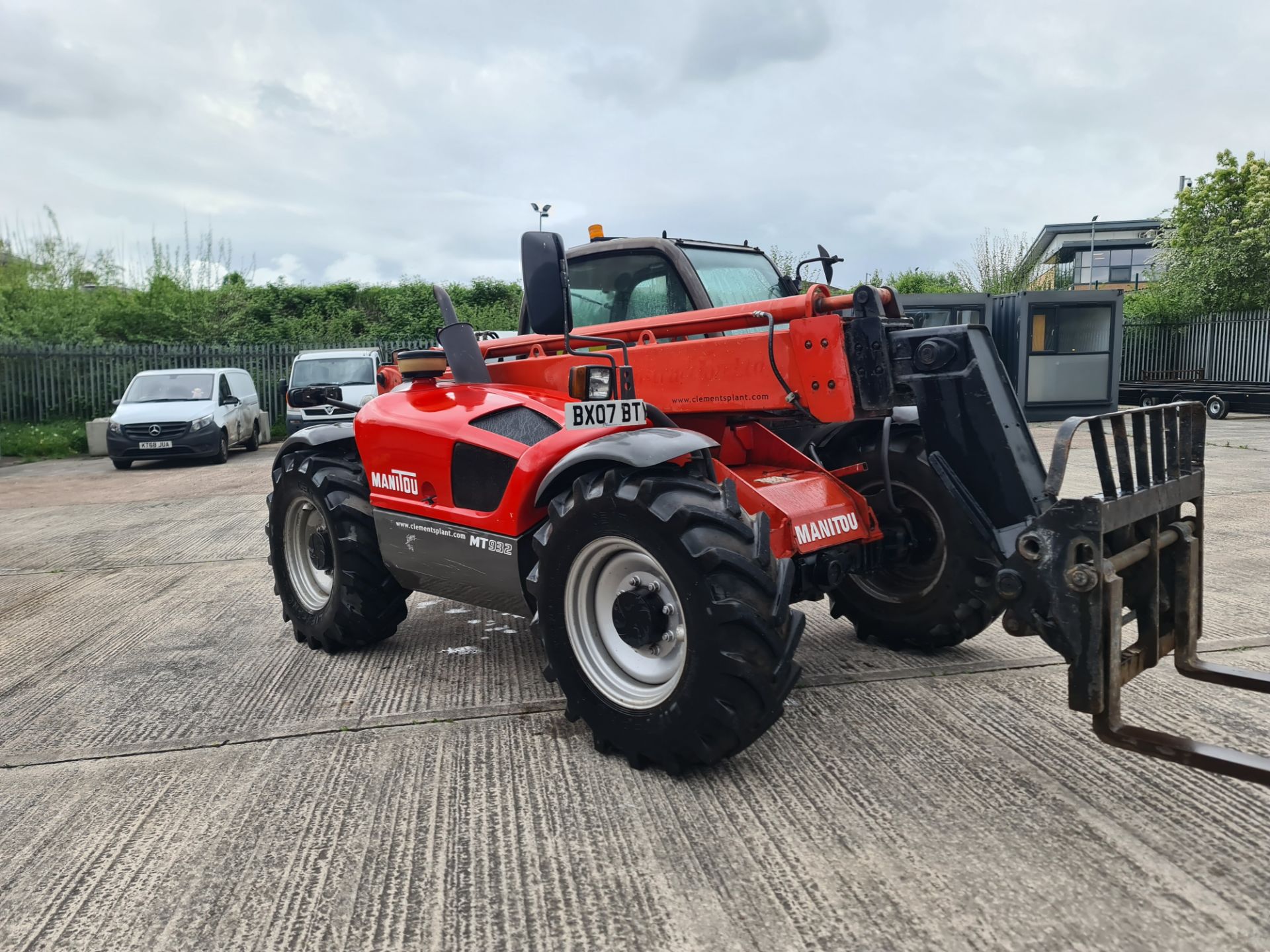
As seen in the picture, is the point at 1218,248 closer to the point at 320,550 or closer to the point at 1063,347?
the point at 1063,347

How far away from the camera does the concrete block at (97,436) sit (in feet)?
58.2

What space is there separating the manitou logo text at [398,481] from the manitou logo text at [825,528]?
1672 millimetres

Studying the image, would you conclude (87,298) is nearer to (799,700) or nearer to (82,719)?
(82,719)

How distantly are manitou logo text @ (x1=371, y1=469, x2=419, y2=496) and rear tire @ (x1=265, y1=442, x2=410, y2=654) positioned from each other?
0.21m

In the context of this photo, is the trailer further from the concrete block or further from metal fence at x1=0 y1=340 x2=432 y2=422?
the concrete block

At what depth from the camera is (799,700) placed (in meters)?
3.84

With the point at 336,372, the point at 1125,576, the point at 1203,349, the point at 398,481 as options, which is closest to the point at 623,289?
the point at 398,481

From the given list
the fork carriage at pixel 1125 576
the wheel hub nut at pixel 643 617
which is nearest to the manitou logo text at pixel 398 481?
the wheel hub nut at pixel 643 617

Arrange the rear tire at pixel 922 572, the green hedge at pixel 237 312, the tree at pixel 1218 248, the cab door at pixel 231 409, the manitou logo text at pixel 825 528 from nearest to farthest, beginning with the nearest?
the manitou logo text at pixel 825 528
the rear tire at pixel 922 572
the cab door at pixel 231 409
the green hedge at pixel 237 312
the tree at pixel 1218 248

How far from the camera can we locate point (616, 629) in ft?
10.9

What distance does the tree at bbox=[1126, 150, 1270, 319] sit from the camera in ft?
85.9

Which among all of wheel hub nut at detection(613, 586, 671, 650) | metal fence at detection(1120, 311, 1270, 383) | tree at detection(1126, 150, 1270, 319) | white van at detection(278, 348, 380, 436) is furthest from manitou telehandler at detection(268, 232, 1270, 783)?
tree at detection(1126, 150, 1270, 319)

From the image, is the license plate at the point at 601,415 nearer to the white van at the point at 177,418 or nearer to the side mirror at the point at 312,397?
the side mirror at the point at 312,397

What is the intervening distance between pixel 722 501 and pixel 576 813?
3.52 ft
